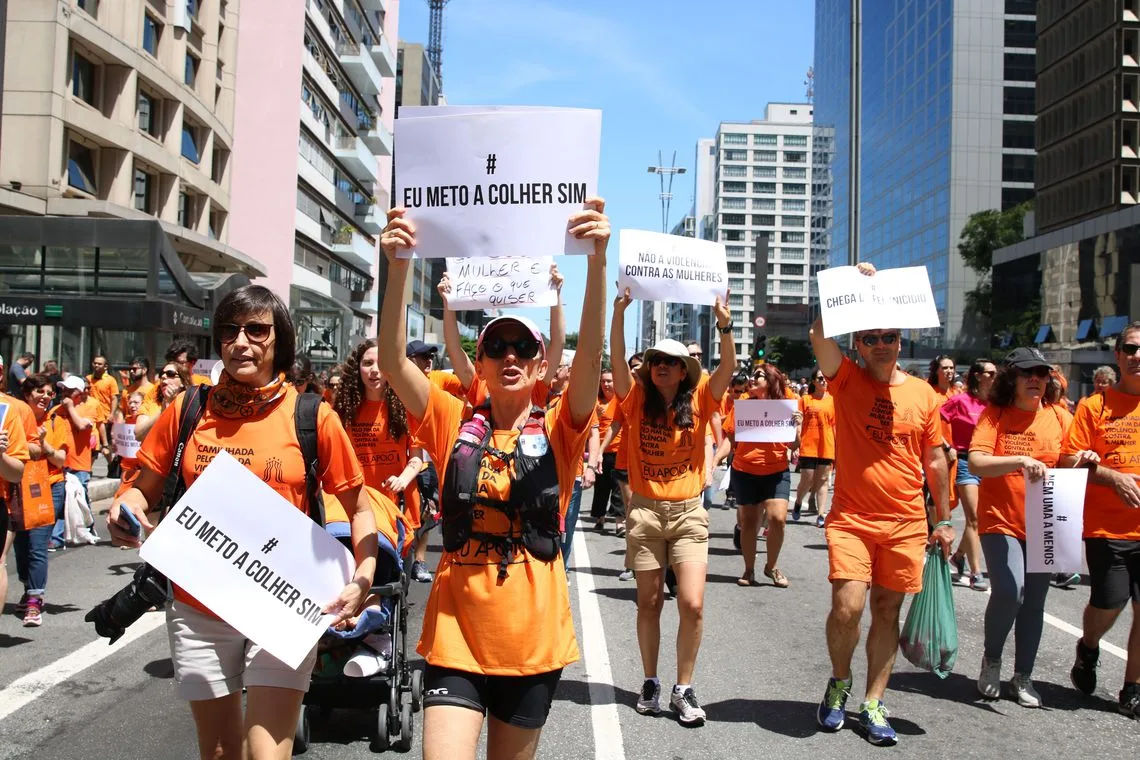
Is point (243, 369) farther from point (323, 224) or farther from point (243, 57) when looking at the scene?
point (323, 224)

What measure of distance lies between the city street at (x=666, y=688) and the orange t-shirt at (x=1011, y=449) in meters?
1.06

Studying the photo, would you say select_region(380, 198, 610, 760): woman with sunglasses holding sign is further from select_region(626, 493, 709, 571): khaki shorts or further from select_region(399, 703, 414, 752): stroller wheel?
select_region(626, 493, 709, 571): khaki shorts

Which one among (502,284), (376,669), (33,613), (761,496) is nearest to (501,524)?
(376,669)

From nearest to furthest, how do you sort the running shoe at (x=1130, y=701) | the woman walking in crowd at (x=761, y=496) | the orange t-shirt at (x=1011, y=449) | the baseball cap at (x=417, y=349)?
the running shoe at (x=1130, y=701) → the orange t-shirt at (x=1011, y=449) → the baseball cap at (x=417, y=349) → the woman walking in crowd at (x=761, y=496)

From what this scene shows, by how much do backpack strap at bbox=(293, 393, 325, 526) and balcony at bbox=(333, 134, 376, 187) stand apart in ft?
186

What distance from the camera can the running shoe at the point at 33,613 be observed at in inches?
303

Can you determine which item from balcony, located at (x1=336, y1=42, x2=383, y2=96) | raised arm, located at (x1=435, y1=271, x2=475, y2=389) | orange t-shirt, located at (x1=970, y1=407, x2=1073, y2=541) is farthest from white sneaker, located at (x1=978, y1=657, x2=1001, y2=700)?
balcony, located at (x1=336, y1=42, x2=383, y2=96)

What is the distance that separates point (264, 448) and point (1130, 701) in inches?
199

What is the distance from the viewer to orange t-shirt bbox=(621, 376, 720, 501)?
617 cm

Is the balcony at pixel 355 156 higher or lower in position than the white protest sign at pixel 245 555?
higher

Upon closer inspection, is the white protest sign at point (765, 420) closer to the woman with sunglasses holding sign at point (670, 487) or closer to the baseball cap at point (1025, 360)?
the baseball cap at point (1025, 360)

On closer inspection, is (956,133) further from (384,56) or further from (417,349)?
(417,349)

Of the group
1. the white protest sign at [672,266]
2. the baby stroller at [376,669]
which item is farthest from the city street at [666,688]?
the white protest sign at [672,266]

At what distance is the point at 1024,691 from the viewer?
6.09 meters
